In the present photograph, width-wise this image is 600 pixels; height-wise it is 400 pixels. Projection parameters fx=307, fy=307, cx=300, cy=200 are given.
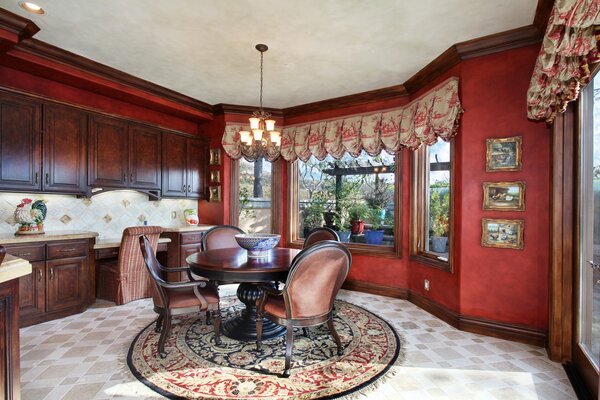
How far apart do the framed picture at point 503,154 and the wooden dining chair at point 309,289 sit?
179cm

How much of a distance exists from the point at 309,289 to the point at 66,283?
9.48ft

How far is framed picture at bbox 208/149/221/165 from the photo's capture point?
518cm

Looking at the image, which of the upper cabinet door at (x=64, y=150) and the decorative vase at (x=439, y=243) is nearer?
the upper cabinet door at (x=64, y=150)

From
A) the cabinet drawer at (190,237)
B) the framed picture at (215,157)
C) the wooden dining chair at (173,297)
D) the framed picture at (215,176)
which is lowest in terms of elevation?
the wooden dining chair at (173,297)

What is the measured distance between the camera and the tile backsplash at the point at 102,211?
11.5 feet

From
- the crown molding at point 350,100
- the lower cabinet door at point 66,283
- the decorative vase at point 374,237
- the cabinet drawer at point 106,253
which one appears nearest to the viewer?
the lower cabinet door at point 66,283

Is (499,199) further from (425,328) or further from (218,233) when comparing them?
(218,233)

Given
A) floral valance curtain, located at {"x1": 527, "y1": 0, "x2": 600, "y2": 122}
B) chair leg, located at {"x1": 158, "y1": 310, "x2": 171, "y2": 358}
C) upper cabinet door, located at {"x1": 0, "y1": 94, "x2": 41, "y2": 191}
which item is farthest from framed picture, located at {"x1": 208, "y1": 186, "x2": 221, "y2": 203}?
floral valance curtain, located at {"x1": 527, "y1": 0, "x2": 600, "y2": 122}

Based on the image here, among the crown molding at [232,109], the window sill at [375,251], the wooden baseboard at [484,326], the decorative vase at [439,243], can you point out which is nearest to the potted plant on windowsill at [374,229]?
the window sill at [375,251]

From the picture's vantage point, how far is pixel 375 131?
4.26 metres

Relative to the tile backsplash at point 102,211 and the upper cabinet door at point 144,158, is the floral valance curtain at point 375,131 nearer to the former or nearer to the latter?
the upper cabinet door at point 144,158

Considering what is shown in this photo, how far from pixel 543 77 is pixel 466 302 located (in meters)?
2.11

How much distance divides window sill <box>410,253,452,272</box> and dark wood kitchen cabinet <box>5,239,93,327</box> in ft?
13.2

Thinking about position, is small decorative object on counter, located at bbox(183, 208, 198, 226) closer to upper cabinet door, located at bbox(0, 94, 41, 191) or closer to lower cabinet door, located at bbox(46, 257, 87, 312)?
lower cabinet door, located at bbox(46, 257, 87, 312)
